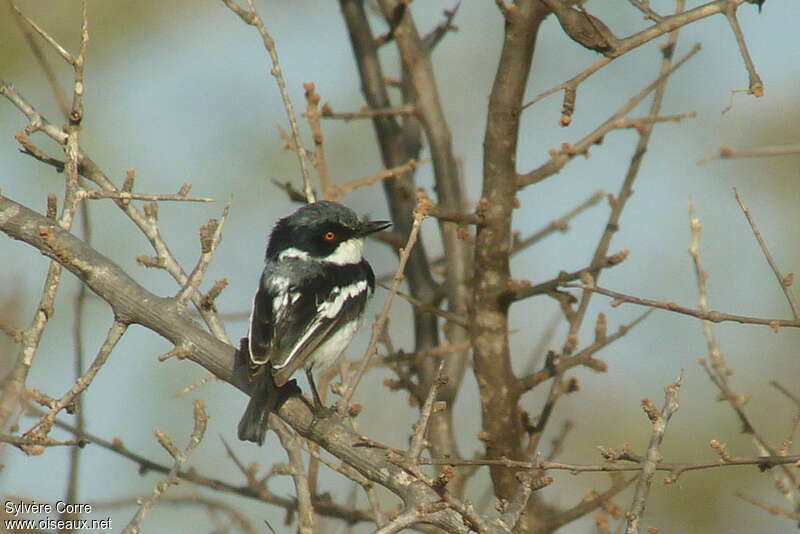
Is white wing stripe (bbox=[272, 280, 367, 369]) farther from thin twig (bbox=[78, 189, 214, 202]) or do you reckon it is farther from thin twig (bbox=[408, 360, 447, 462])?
thin twig (bbox=[408, 360, 447, 462])

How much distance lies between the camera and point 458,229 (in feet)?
17.8

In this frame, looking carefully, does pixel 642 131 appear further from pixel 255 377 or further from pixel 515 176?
pixel 255 377

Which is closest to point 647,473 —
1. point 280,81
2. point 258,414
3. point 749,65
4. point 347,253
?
point 749,65

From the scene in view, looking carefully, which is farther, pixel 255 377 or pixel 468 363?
pixel 468 363

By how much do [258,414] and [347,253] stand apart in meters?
1.63

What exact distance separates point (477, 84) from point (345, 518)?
8.20 m

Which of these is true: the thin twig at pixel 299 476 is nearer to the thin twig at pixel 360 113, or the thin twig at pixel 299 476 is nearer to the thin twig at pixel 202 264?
the thin twig at pixel 202 264

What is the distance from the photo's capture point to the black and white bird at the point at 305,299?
4.98 metres

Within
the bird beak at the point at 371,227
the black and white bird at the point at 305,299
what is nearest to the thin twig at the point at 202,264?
Answer: the black and white bird at the point at 305,299

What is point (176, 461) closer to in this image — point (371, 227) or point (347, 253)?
point (347, 253)

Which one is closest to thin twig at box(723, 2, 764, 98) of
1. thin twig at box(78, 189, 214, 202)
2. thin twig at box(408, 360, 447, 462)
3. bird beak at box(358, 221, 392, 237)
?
thin twig at box(408, 360, 447, 462)

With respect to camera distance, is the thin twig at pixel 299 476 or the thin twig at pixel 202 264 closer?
the thin twig at pixel 202 264

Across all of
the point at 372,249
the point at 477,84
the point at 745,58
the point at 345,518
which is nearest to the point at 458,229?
the point at 345,518

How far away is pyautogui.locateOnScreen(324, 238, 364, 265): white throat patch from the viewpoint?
6.25 metres
